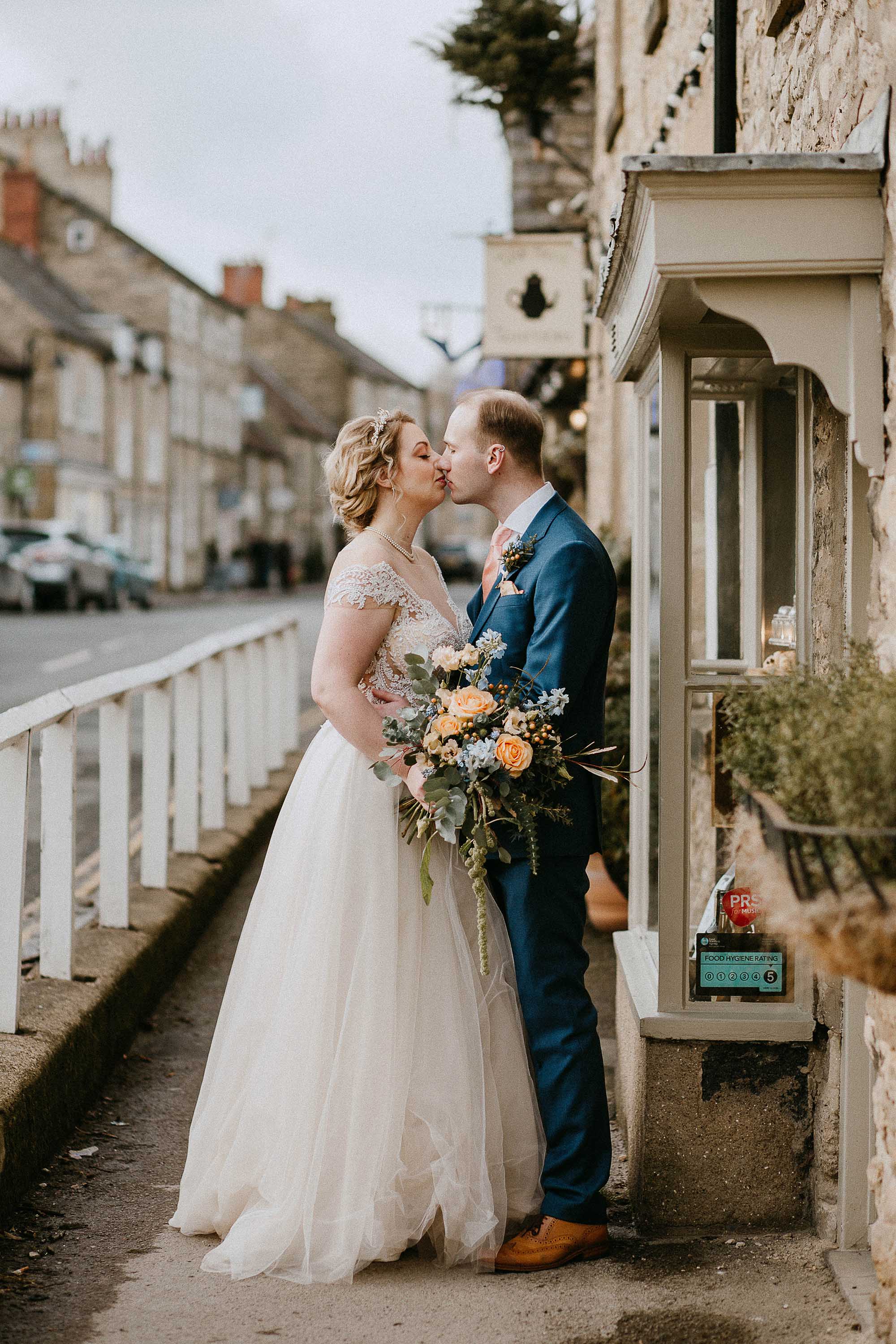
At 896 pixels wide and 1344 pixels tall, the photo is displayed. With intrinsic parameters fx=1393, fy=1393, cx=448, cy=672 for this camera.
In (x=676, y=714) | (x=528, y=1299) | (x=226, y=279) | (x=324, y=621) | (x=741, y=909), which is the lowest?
(x=528, y=1299)

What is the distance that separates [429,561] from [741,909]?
1281 mm

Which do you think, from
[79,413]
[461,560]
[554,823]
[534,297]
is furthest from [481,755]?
[461,560]

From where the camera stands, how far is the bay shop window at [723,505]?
2916 millimetres

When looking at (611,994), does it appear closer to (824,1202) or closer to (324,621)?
(824,1202)

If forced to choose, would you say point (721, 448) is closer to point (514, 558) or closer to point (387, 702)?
point (514, 558)

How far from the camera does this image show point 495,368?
14633 millimetres

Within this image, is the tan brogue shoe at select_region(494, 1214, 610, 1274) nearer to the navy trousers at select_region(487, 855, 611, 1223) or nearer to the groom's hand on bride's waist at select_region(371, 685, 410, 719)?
the navy trousers at select_region(487, 855, 611, 1223)

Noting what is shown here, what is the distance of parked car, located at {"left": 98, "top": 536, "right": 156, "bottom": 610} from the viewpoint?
102 feet

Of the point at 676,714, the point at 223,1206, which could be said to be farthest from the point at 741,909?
the point at 223,1206

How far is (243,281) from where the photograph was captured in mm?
63156

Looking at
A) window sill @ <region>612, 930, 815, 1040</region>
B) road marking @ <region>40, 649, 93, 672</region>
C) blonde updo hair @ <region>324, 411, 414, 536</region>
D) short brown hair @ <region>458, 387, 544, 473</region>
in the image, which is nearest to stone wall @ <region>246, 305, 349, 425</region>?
road marking @ <region>40, 649, 93, 672</region>

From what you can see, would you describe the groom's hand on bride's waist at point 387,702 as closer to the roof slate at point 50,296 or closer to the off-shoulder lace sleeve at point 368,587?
the off-shoulder lace sleeve at point 368,587

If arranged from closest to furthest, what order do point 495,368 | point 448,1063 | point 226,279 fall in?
1. point 448,1063
2. point 495,368
3. point 226,279

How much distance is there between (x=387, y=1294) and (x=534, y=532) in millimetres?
1848
